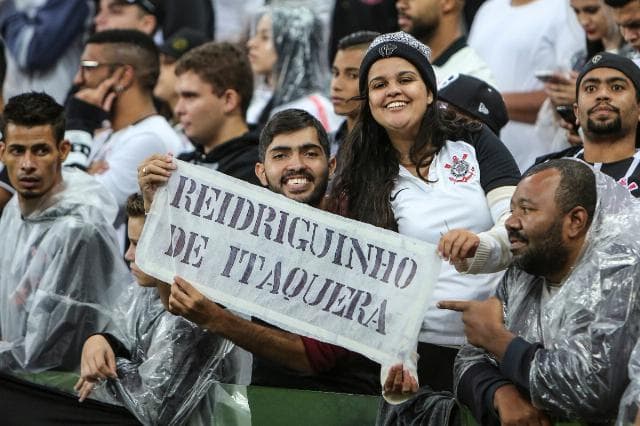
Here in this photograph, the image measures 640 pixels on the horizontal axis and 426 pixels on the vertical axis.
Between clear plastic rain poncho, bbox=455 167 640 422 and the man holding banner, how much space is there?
416 millimetres

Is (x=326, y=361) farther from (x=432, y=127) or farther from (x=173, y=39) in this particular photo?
(x=173, y=39)

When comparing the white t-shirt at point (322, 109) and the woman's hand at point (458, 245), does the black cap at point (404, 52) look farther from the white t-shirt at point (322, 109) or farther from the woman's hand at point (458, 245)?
the white t-shirt at point (322, 109)

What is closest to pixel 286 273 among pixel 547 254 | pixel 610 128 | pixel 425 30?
pixel 547 254

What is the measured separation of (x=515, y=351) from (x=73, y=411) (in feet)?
6.97

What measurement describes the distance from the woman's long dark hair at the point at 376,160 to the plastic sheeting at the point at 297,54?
3.05m

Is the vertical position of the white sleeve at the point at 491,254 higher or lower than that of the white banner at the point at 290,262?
higher

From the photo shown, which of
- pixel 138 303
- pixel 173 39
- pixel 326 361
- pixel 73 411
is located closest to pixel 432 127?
pixel 326 361

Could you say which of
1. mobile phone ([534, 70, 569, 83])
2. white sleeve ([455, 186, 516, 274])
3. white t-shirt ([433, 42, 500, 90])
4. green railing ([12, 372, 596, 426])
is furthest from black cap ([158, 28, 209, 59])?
white sleeve ([455, 186, 516, 274])

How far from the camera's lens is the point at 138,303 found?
5.85 metres

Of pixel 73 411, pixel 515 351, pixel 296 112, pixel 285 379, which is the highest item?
pixel 296 112

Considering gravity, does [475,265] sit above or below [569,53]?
below

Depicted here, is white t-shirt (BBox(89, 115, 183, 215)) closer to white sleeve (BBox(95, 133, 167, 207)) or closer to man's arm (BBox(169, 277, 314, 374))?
white sleeve (BBox(95, 133, 167, 207))

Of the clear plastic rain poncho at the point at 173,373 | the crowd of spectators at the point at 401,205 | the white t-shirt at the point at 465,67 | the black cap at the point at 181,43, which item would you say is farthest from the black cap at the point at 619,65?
the black cap at the point at 181,43

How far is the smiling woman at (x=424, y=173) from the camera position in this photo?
5.21 metres
